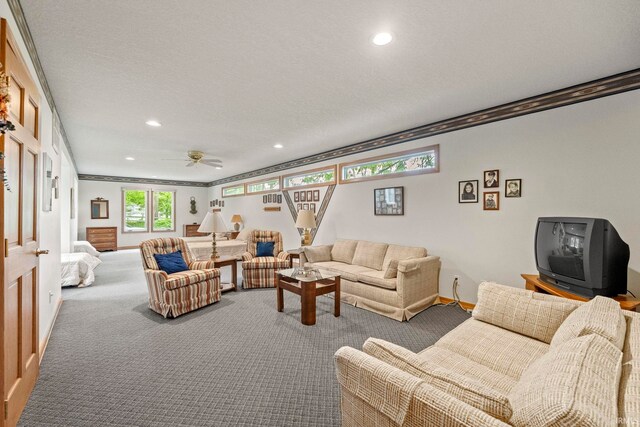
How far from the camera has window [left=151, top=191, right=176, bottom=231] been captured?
10.4 metres

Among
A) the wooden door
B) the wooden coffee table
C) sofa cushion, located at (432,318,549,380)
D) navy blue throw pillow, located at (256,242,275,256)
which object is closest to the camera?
the wooden door

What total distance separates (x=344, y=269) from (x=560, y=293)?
253cm

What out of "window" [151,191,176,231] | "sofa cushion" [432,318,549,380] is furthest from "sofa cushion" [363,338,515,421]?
"window" [151,191,176,231]

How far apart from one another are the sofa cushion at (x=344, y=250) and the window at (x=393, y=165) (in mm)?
1175

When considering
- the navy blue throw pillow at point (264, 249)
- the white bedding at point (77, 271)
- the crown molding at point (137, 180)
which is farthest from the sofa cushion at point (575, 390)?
the crown molding at point (137, 180)

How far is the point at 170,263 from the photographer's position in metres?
3.90

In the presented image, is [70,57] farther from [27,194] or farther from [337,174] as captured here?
[337,174]

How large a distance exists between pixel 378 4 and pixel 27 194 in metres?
2.66

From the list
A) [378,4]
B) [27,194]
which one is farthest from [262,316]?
[378,4]

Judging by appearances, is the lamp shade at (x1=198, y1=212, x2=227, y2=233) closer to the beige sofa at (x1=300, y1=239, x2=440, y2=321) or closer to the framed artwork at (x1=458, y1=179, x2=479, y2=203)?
the beige sofa at (x1=300, y1=239, x2=440, y2=321)

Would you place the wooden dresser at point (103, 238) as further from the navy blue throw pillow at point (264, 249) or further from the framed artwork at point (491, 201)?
the framed artwork at point (491, 201)

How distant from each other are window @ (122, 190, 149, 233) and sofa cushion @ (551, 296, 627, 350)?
1160 centimetres

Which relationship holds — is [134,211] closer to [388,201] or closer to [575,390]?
[388,201]

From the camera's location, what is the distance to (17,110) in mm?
1748
